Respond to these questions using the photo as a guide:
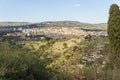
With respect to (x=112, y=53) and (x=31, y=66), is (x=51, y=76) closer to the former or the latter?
(x=31, y=66)

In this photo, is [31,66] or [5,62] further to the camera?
[31,66]

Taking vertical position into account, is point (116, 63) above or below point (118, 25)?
below

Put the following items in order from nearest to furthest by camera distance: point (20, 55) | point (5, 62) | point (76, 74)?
1. point (5, 62)
2. point (20, 55)
3. point (76, 74)

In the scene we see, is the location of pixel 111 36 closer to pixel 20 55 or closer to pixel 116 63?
pixel 116 63

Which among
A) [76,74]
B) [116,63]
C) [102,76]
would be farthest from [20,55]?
[116,63]

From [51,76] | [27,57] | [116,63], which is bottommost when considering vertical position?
[116,63]

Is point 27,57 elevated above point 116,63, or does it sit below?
above

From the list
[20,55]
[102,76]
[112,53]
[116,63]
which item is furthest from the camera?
[112,53]

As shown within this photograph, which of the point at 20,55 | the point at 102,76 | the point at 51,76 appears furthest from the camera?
the point at 102,76

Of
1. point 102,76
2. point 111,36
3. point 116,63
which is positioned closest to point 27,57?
point 102,76
